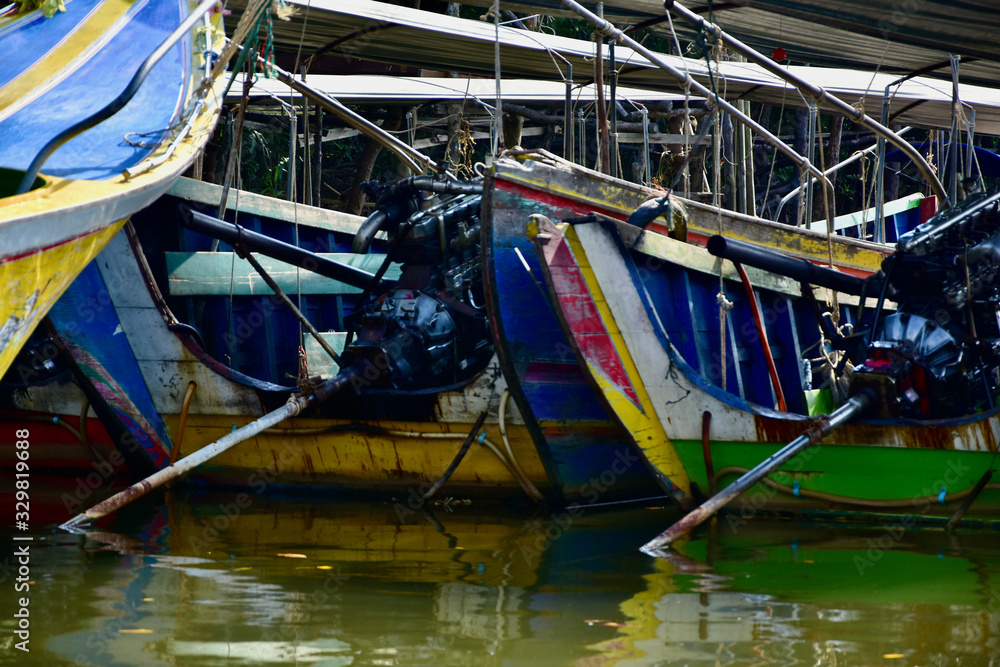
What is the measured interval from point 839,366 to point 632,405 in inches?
49.6

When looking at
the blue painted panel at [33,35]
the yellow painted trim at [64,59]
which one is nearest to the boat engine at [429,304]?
the yellow painted trim at [64,59]

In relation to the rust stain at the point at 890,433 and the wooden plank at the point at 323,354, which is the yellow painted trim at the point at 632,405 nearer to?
the rust stain at the point at 890,433

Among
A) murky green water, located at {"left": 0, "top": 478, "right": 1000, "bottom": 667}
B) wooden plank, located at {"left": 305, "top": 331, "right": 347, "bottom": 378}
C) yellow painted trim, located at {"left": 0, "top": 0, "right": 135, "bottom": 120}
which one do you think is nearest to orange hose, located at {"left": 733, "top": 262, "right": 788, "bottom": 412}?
murky green water, located at {"left": 0, "top": 478, "right": 1000, "bottom": 667}

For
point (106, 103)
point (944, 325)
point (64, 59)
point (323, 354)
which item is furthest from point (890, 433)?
point (64, 59)

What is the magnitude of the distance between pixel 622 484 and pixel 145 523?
→ 2.77m

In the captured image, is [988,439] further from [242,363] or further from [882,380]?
[242,363]

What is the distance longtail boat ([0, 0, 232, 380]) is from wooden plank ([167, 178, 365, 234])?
754 mm

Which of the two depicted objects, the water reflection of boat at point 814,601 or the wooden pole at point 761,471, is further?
the wooden pole at point 761,471

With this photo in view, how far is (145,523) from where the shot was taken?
5.74 m

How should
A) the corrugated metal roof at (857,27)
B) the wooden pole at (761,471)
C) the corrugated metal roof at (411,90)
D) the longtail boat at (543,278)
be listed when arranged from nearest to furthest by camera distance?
the wooden pole at (761,471) < the corrugated metal roof at (857,27) < the longtail boat at (543,278) < the corrugated metal roof at (411,90)

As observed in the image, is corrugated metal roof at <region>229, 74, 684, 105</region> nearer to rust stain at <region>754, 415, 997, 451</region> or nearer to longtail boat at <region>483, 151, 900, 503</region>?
longtail boat at <region>483, 151, 900, 503</region>

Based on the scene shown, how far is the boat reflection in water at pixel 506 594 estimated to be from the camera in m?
3.54

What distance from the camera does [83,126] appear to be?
13.9ft

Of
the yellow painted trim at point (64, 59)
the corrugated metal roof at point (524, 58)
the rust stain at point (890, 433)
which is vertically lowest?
the rust stain at point (890, 433)
